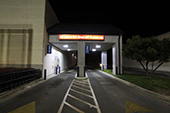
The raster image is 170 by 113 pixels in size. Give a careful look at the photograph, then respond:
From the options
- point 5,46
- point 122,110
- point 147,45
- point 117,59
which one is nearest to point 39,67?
point 5,46

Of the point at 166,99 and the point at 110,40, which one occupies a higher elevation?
the point at 110,40

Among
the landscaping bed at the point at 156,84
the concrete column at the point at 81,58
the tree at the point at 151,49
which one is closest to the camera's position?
the landscaping bed at the point at 156,84

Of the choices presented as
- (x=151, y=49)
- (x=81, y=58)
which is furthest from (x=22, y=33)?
(x=151, y=49)

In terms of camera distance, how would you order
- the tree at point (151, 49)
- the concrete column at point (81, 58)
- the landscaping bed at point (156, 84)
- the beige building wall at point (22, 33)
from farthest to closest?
1. the concrete column at point (81, 58)
2. the beige building wall at point (22, 33)
3. the tree at point (151, 49)
4. the landscaping bed at point (156, 84)

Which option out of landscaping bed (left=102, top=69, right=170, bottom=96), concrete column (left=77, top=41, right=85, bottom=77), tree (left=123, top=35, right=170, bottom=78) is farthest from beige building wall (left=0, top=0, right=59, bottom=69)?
tree (left=123, top=35, right=170, bottom=78)

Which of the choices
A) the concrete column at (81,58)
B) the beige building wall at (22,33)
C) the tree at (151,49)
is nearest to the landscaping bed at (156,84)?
the tree at (151,49)

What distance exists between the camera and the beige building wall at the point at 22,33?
10336mm

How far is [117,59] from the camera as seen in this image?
531 inches

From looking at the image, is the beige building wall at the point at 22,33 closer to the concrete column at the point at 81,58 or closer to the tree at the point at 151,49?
the concrete column at the point at 81,58

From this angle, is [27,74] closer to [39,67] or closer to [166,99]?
[39,67]

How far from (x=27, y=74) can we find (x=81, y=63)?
20.9 feet

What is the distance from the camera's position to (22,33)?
34.8 feet

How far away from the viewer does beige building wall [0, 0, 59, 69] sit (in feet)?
33.9

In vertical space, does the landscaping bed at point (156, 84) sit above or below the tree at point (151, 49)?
below
